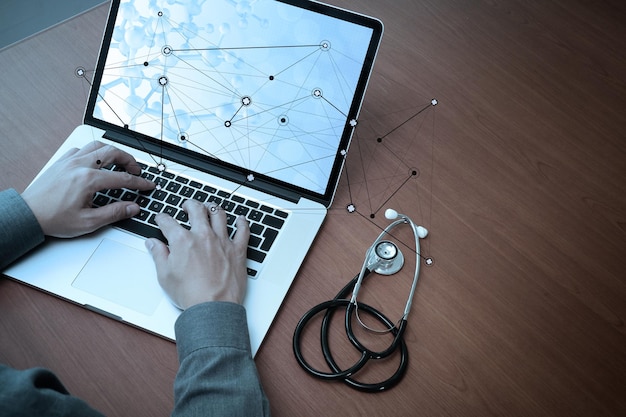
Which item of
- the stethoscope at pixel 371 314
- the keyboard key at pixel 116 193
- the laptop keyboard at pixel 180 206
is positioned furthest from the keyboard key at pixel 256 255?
the keyboard key at pixel 116 193

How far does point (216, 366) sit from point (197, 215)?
0.78 ft

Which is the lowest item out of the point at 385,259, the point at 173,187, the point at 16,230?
the point at 16,230

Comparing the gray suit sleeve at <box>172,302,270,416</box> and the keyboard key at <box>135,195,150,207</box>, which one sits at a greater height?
the keyboard key at <box>135,195,150,207</box>

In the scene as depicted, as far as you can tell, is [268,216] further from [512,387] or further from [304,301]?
Answer: [512,387]

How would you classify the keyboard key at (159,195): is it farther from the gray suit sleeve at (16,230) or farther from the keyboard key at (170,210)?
the gray suit sleeve at (16,230)

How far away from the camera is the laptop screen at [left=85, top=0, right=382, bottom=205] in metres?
0.90

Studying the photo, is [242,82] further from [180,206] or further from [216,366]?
[216,366]

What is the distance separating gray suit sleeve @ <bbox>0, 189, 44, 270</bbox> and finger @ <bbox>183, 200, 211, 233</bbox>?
0.21 metres

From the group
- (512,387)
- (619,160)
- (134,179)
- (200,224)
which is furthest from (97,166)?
(619,160)

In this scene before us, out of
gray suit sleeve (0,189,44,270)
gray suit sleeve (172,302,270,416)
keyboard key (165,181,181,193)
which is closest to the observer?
gray suit sleeve (172,302,270,416)

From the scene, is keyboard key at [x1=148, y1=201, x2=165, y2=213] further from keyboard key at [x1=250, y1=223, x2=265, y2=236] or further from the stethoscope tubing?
the stethoscope tubing

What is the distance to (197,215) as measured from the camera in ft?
2.80

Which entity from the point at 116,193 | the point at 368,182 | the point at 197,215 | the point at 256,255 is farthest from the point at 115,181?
the point at 368,182

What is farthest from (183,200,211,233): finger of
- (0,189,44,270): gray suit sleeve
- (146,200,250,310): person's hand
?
(0,189,44,270): gray suit sleeve
